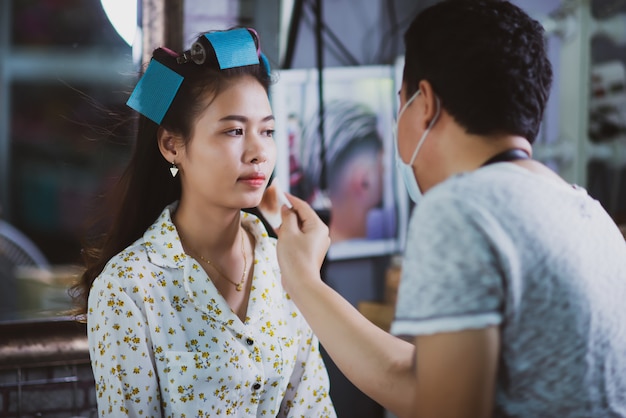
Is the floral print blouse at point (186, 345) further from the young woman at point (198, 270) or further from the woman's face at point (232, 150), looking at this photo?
the woman's face at point (232, 150)

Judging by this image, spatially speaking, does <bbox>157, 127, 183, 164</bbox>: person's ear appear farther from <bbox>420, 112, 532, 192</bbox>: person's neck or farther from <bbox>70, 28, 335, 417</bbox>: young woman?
<bbox>420, 112, 532, 192</bbox>: person's neck

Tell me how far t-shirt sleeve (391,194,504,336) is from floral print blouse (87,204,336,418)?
0.60 m

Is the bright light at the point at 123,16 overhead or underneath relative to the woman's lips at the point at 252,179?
overhead

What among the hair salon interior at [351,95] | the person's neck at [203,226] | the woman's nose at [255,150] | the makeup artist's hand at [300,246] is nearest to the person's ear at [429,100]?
the makeup artist's hand at [300,246]

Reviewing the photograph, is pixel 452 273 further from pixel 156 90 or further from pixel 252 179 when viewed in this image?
pixel 156 90

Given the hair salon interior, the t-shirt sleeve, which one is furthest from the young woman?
the hair salon interior

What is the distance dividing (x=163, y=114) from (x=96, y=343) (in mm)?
510

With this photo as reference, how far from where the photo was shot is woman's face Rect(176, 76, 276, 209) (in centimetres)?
159

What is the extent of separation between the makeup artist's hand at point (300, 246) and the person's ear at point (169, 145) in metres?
0.32

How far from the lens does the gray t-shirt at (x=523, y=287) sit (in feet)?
3.36

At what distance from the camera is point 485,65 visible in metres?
1.15

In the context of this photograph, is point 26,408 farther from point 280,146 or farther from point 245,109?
point 280,146

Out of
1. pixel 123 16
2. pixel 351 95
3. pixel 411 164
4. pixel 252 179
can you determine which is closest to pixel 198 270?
pixel 252 179

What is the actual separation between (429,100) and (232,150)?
0.53 meters
